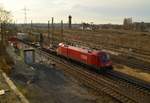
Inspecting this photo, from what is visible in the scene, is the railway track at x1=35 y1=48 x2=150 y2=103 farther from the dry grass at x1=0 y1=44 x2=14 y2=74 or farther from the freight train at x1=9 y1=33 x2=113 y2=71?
the dry grass at x1=0 y1=44 x2=14 y2=74

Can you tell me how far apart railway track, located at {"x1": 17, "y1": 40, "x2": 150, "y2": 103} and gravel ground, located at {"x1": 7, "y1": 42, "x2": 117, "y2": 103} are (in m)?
0.75

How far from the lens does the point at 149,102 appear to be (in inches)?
714

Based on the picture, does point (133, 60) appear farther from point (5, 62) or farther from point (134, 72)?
point (5, 62)

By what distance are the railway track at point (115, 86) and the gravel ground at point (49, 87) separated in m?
0.75

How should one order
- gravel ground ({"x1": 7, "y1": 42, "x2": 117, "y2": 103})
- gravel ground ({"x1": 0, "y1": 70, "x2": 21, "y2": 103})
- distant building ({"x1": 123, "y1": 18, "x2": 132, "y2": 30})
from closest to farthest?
gravel ground ({"x1": 0, "y1": 70, "x2": 21, "y2": 103}) → gravel ground ({"x1": 7, "y1": 42, "x2": 117, "y2": 103}) → distant building ({"x1": 123, "y1": 18, "x2": 132, "y2": 30})

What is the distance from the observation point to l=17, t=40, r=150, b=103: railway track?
19.0 metres

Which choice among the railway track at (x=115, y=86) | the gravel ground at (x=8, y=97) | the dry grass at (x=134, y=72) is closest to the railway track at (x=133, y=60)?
the dry grass at (x=134, y=72)

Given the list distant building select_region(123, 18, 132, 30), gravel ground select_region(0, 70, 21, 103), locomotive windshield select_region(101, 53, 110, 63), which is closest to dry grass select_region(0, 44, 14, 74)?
gravel ground select_region(0, 70, 21, 103)

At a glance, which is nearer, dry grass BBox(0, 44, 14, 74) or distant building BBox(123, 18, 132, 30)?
dry grass BBox(0, 44, 14, 74)

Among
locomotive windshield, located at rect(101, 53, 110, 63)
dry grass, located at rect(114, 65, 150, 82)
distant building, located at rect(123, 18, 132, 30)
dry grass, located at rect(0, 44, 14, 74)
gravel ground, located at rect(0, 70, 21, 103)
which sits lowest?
dry grass, located at rect(114, 65, 150, 82)

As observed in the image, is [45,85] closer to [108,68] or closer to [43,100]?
[43,100]

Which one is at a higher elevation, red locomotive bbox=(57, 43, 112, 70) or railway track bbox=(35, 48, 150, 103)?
red locomotive bbox=(57, 43, 112, 70)

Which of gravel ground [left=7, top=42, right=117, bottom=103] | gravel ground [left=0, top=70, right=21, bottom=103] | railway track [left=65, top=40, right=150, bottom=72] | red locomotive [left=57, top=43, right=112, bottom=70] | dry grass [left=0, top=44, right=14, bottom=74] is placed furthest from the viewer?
railway track [left=65, top=40, right=150, bottom=72]

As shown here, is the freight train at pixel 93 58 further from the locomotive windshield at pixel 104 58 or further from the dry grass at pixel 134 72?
the dry grass at pixel 134 72
